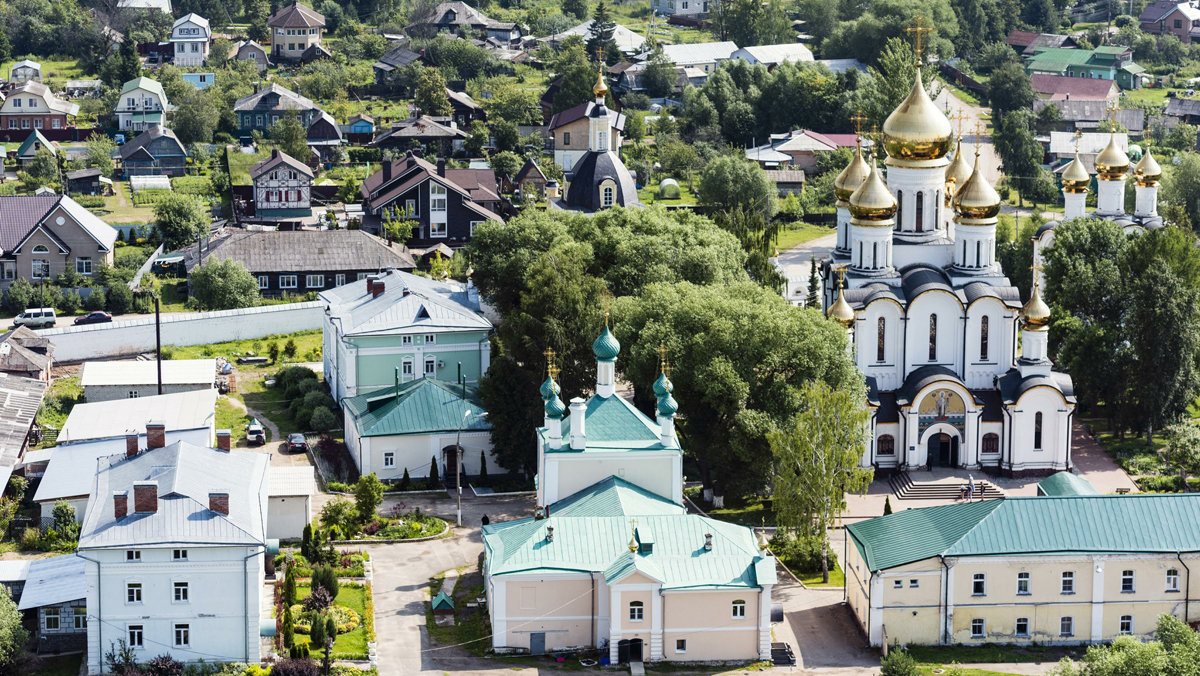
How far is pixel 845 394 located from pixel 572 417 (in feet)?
22.6

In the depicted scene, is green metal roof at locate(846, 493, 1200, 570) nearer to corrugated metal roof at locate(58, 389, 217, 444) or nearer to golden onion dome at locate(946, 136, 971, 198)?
golden onion dome at locate(946, 136, 971, 198)

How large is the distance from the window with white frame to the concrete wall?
32652mm

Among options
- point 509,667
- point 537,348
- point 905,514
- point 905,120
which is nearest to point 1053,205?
point 905,120

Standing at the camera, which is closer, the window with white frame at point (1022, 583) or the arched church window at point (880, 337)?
the window with white frame at point (1022, 583)

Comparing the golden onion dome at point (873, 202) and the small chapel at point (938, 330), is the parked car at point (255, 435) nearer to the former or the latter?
the small chapel at point (938, 330)

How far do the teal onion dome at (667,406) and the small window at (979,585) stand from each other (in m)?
8.05

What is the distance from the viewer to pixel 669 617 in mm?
40062

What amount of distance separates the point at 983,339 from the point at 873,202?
487 centimetres

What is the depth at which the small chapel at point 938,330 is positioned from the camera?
5197cm

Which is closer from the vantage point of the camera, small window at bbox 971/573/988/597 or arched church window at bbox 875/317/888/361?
small window at bbox 971/573/988/597

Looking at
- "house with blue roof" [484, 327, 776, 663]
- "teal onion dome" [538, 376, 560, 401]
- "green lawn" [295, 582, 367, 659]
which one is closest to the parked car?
"green lawn" [295, 582, 367, 659]

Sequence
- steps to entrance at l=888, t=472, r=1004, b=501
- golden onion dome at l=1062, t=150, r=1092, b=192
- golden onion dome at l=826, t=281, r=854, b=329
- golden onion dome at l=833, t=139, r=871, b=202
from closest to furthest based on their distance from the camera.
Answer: steps to entrance at l=888, t=472, r=1004, b=501 < golden onion dome at l=826, t=281, r=854, b=329 < golden onion dome at l=833, t=139, r=871, b=202 < golden onion dome at l=1062, t=150, r=1092, b=192

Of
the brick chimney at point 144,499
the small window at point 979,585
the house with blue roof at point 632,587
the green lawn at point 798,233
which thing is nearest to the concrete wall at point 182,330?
the green lawn at point 798,233

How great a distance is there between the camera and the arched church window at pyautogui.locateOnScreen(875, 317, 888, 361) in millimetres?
52750
